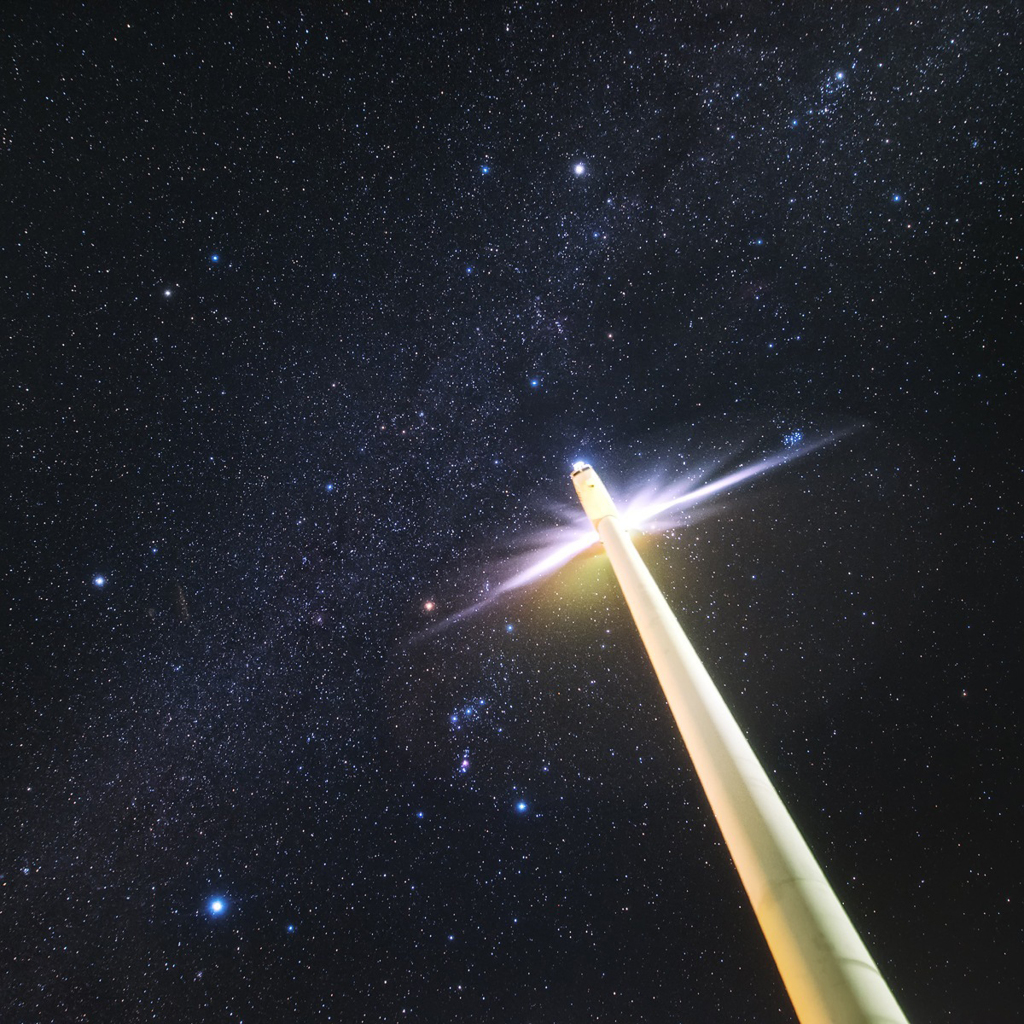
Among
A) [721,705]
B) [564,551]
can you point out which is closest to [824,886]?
[721,705]

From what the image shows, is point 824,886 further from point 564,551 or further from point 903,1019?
point 564,551

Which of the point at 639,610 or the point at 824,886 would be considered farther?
the point at 639,610

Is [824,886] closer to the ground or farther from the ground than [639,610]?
closer to the ground

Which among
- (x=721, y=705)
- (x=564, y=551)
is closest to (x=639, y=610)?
(x=721, y=705)

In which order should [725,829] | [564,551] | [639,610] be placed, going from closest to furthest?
[725,829] < [639,610] < [564,551]

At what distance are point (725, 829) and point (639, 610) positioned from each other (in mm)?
856

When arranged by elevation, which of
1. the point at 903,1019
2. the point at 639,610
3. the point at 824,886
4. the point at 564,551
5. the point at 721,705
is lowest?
the point at 903,1019

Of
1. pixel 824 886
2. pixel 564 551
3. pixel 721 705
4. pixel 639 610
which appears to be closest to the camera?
pixel 824 886

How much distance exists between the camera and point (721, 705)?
1580 mm

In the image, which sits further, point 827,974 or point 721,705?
point 721,705

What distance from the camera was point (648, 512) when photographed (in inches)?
157

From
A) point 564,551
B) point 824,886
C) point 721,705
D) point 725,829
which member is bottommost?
point 824,886

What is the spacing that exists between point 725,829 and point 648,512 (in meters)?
2.80

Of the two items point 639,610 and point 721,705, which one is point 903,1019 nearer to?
point 721,705
